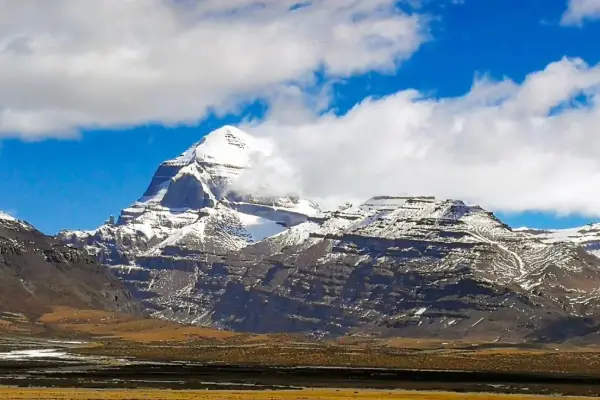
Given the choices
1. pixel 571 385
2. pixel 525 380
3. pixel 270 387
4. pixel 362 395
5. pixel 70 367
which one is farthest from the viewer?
pixel 70 367

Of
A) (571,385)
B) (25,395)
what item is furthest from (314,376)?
(25,395)

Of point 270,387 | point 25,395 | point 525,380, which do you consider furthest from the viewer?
point 525,380

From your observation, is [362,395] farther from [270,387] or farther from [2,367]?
[2,367]

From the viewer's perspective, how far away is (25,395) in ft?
391

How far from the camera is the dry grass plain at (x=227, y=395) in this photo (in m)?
119

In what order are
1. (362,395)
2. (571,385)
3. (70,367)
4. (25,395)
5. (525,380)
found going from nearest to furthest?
(25,395) < (362,395) < (571,385) < (525,380) < (70,367)

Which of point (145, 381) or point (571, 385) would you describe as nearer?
point (145, 381)

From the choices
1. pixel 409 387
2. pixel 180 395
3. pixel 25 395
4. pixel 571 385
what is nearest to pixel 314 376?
pixel 409 387

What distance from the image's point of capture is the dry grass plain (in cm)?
11919

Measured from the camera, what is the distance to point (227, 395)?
12619cm

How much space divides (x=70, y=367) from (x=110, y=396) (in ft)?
274

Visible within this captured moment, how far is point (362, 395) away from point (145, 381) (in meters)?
40.5

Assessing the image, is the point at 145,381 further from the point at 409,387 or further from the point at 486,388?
the point at 486,388

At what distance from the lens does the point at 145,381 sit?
6166 inches
